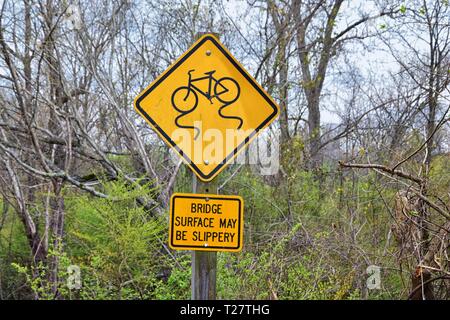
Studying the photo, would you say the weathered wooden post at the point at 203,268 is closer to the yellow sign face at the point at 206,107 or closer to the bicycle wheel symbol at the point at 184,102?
the yellow sign face at the point at 206,107

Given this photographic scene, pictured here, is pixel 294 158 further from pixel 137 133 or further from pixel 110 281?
pixel 110 281

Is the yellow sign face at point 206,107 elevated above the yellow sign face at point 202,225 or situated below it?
above

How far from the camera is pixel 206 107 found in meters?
3.40

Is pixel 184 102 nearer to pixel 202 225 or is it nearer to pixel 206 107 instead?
pixel 206 107

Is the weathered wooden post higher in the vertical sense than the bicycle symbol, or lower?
lower

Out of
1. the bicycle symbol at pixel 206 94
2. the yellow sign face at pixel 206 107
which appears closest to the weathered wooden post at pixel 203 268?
the yellow sign face at pixel 206 107

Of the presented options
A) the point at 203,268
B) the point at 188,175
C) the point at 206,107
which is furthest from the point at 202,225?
the point at 188,175

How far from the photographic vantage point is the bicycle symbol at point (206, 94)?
3396mm

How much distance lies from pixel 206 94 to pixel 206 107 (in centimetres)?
8

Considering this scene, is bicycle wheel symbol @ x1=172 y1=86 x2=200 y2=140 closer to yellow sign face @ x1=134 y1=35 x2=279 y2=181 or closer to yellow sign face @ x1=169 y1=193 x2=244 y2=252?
yellow sign face @ x1=134 y1=35 x2=279 y2=181

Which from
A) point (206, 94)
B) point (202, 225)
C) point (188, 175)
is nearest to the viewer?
point (202, 225)

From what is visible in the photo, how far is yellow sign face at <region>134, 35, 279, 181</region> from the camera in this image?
3379 millimetres

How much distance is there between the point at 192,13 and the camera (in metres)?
9.83

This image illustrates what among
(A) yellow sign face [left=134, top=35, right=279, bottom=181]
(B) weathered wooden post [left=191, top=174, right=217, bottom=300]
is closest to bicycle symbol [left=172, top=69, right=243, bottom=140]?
(A) yellow sign face [left=134, top=35, right=279, bottom=181]
